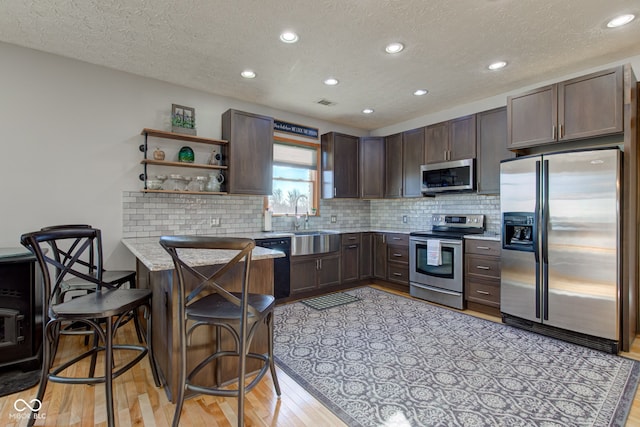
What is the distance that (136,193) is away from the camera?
3541 millimetres

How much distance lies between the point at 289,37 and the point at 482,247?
3064mm

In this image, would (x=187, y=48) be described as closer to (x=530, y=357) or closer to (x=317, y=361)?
(x=317, y=361)

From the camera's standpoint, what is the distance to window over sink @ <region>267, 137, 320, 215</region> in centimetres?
474

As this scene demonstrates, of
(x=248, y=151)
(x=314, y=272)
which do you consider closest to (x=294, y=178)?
(x=248, y=151)

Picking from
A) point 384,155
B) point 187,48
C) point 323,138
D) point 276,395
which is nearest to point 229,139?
point 187,48

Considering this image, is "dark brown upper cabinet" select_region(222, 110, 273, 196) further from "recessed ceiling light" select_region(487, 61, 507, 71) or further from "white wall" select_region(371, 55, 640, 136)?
"recessed ceiling light" select_region(487, 61, 507, 71)

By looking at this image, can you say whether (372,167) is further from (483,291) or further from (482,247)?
(483,291)

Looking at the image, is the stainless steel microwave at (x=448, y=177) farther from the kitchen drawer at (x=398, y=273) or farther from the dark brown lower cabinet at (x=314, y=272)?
the dark brown lower cabinet at (x=314, y=272)

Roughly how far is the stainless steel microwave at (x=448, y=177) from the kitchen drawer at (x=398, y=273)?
1164mm

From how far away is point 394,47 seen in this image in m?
2.86

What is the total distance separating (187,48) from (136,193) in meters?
1.69

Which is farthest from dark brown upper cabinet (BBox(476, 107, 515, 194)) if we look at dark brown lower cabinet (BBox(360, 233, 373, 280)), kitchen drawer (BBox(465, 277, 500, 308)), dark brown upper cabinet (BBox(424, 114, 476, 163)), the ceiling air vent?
the ceiling air vent

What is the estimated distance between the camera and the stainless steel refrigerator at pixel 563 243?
2658mm

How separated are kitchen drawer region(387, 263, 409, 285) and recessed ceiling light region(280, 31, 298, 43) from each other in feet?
10.8
